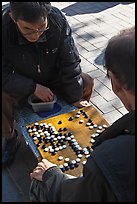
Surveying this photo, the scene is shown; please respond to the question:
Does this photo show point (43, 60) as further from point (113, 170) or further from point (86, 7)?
point (86, 7)

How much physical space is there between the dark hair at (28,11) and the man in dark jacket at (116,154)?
36.0 inches

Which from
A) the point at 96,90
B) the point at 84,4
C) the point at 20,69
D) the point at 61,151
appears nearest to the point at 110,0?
the point at 84,4

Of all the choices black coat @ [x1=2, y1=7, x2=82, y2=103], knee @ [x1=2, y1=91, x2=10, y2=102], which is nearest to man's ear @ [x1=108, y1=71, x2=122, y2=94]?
black coat @ [x1=2, y1=7, x2=82, y2=103]

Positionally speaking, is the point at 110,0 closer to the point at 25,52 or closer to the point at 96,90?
the point at 96,90

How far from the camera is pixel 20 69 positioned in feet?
9.07

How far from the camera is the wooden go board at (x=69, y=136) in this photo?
2299 millimetres

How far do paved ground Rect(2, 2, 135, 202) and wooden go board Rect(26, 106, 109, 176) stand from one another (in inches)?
19.3

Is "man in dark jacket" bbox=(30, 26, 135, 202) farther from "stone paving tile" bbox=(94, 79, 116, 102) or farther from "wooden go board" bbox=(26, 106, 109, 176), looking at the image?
"stone paving tile" bbox=(94, 79, 116, 102)

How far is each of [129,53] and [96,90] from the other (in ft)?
7.49

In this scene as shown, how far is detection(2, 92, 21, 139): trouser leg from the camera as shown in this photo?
272cm

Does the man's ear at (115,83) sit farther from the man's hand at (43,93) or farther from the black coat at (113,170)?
the man's hand at (43,93)

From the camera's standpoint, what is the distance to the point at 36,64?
2.72m

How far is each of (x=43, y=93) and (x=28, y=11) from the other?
69cm

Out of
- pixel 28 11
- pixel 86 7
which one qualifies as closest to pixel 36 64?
pixel 28 11
